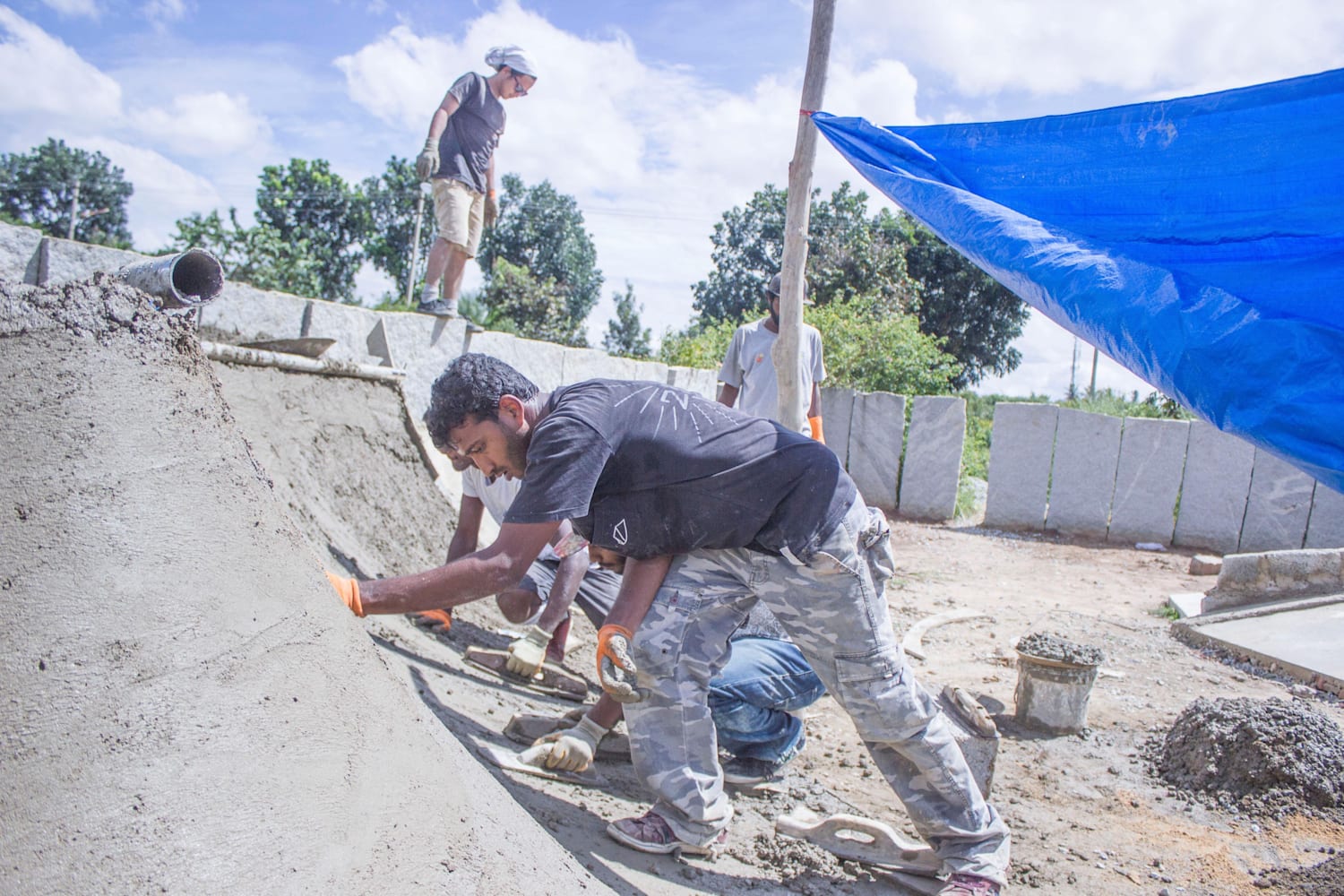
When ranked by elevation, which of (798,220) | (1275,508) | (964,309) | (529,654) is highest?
(964,309)

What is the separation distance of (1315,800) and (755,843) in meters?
2.06

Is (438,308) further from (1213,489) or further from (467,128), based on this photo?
(1213,489)

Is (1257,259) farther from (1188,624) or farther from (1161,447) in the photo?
(1161,447)

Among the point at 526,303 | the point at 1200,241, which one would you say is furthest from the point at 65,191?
the point at 1200,241

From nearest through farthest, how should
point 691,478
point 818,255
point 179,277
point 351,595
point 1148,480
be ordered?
point 179,277, point 351,595, point 691,478, point 1148,480, point 818,255

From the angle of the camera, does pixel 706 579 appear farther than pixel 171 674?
Yes

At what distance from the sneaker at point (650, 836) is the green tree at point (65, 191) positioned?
27.4 m

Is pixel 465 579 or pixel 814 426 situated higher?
pixel 814 426

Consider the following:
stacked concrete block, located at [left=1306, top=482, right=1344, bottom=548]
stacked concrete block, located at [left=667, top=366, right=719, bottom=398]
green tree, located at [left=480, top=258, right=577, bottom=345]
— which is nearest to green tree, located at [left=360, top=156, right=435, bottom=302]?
green tree, located at [left=480, top=258, right=577, bottom=345]

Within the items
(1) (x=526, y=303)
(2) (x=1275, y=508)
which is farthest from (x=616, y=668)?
(1) (x=526, y=303)

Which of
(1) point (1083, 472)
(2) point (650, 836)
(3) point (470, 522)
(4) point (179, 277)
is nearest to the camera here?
(4) point (179, 277)

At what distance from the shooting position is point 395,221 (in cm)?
2855

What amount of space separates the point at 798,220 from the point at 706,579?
7.25 ft

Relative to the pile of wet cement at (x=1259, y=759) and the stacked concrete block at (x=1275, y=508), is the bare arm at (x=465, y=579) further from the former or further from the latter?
the stacked concrete block at (x=1275, y=508)
